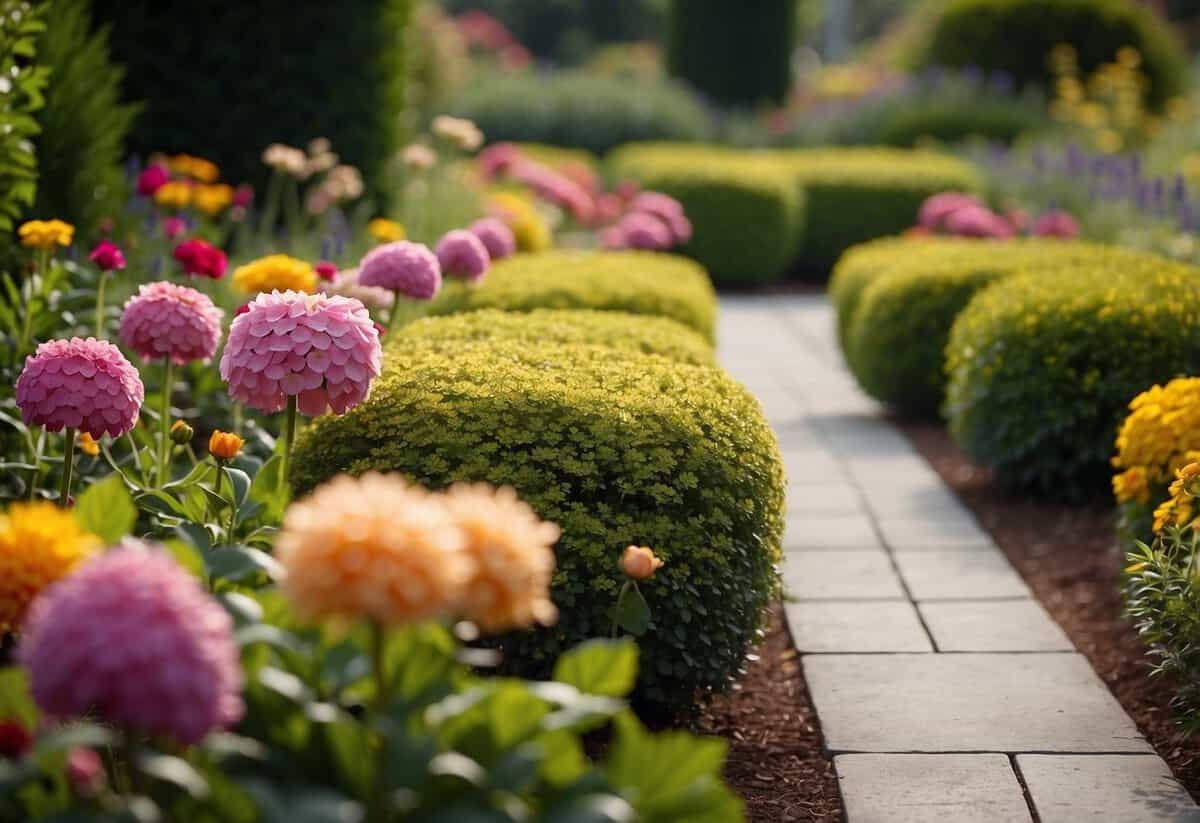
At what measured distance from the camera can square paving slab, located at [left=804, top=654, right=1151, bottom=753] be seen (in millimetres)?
3383

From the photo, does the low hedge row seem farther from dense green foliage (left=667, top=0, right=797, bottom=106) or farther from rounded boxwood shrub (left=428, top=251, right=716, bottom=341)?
rounded boxwood shrub (left=428, top=251, right=716, bottom=341)

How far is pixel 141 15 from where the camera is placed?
6.48 m

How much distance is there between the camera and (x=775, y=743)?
11.4 ft

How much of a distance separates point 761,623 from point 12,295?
7.42 feet

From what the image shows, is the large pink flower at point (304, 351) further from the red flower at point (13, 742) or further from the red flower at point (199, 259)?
the red flower at point (13, 742)

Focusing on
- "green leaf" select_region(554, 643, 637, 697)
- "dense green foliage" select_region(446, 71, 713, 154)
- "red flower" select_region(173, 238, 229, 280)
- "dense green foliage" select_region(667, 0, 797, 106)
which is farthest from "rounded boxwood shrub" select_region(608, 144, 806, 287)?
"green leaf" select_region(554, 643, 637, 697)

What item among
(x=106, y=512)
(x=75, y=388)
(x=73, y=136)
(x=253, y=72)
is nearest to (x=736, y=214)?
(x=253, y=72)

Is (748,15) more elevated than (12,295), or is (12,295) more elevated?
(748,15)

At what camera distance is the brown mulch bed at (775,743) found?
312 cm

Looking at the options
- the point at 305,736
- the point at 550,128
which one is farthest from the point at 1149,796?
the point at 550,128

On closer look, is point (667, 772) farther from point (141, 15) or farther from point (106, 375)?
point (141, 15)

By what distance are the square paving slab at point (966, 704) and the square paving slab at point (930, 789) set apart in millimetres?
81

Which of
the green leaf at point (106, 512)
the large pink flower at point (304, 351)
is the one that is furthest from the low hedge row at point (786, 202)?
the green leaf at point (106, 512)

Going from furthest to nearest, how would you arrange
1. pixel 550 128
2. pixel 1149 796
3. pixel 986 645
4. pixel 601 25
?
pixel 601 25, pixel 550 128, pixel 986 645, pixel 1149 796
